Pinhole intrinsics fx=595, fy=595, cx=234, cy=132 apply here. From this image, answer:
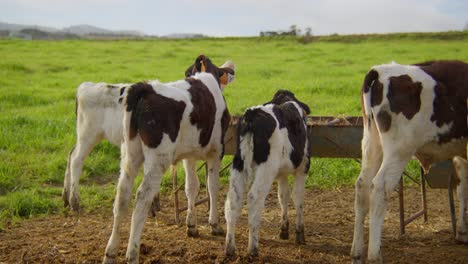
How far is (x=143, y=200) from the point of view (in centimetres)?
586

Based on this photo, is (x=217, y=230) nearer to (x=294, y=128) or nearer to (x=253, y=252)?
(x=253, y=252)

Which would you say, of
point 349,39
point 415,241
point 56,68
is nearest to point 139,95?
point 415,241

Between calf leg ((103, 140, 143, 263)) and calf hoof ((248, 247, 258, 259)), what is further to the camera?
calf hoof ((248, 247, 258, 259))

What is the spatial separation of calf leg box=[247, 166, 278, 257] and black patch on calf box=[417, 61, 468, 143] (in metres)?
1.73

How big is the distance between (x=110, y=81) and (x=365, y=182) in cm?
1318

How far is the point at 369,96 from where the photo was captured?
5.84 m

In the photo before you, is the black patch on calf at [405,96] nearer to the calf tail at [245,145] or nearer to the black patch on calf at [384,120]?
the black patch on calf at [384,120]

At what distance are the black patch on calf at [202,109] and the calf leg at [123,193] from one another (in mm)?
716

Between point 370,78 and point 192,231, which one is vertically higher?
point 370,78

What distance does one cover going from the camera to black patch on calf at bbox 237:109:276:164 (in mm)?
6234

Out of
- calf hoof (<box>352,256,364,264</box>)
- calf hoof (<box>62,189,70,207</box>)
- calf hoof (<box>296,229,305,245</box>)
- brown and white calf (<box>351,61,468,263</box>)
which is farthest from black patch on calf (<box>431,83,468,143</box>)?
calf hoof (<box>62,189,70,207</box>)

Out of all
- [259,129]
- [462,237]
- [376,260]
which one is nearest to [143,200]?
[259,129]

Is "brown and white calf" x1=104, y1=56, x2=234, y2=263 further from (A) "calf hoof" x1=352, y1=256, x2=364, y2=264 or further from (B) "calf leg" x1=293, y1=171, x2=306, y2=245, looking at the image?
(A) "calf hoof" x1=352, y1=256, x2=364, y2=264

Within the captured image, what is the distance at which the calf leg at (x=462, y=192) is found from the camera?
6.80 metres
